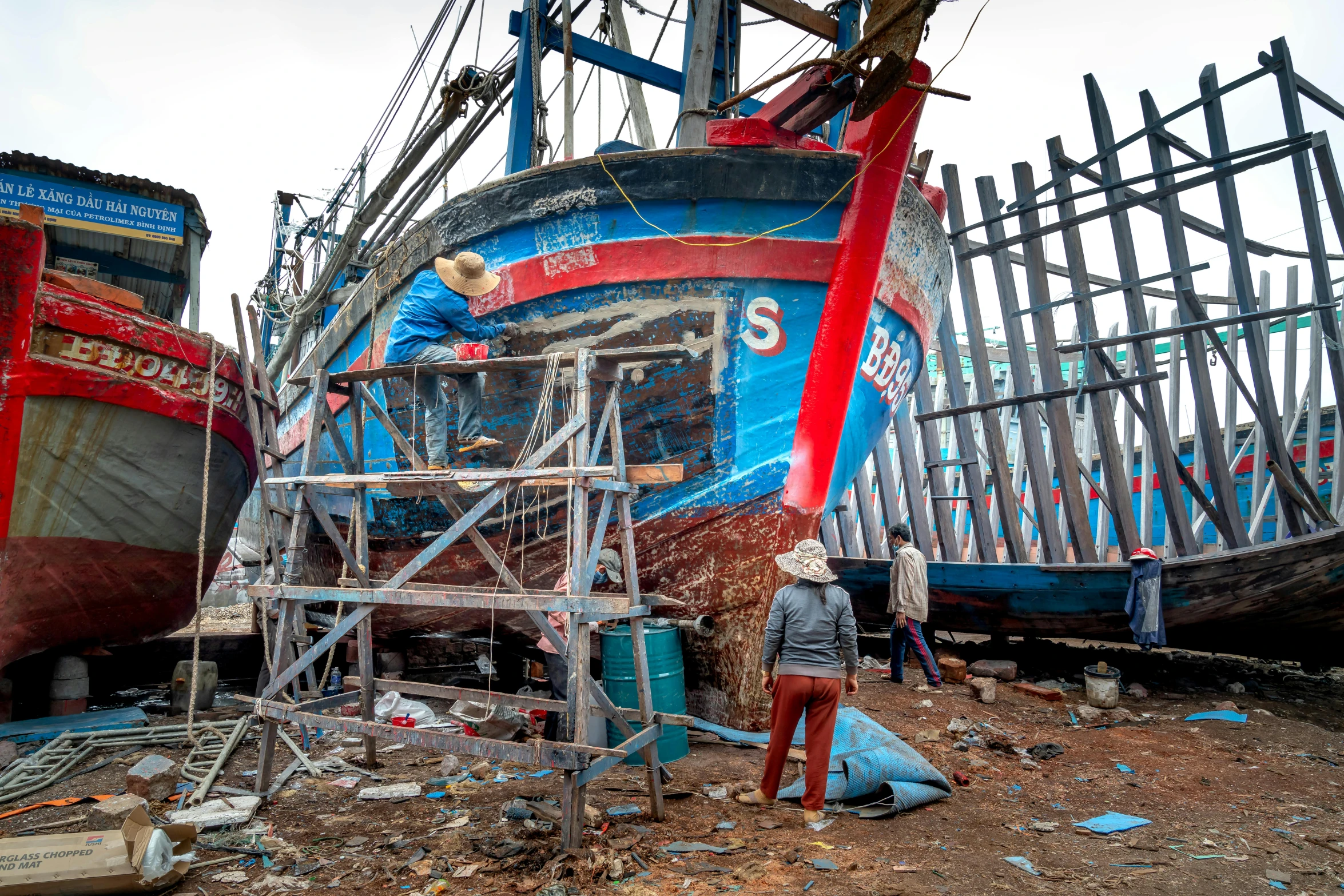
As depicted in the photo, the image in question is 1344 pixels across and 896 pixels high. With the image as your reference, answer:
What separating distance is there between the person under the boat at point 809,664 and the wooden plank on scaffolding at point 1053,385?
395cm

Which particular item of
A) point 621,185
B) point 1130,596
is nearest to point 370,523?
point 621,185

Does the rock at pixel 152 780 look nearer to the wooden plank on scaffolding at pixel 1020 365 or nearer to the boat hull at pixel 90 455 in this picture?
the boat hull at pixel 90 455

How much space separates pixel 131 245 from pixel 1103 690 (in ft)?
39.0

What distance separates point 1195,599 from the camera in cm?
626

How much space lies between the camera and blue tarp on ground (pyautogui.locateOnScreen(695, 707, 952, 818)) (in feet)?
12.8

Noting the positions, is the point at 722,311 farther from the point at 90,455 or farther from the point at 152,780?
the point at 90,455

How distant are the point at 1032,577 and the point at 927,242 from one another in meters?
3.26

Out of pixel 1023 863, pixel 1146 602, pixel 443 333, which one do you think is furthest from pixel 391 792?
pixel 1146 602

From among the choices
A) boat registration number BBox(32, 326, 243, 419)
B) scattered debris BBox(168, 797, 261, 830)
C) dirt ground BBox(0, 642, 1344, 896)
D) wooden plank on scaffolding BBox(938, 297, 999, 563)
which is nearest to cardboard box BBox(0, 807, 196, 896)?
dirt ground BBox(0, 642, 1344, 896)

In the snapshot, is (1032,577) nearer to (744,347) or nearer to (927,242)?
(927,242)

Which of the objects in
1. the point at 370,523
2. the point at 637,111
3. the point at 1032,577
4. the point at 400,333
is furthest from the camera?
the point at 637,111

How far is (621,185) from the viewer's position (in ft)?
16.1

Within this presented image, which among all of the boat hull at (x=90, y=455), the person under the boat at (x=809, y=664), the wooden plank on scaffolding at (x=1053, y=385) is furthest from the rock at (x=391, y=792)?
the wooden plank on scaffolding at (x=1053, y=385)

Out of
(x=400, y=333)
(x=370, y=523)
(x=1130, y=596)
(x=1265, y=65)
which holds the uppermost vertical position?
(x=1265, y=65)
